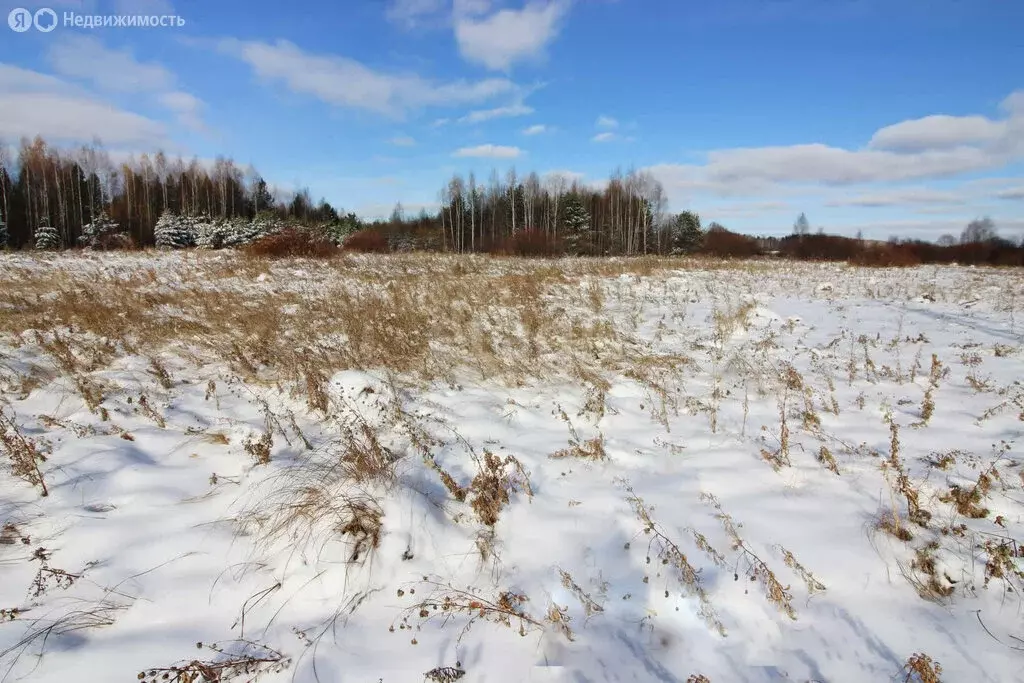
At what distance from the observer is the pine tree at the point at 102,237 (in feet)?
91.5

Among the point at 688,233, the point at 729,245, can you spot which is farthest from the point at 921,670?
the point at 688,233

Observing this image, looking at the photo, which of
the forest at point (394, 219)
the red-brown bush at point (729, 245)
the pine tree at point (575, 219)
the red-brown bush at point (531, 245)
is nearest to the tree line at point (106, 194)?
the forest at point (394, 219)

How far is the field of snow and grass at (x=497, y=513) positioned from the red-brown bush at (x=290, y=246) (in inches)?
443

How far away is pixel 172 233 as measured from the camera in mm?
31172

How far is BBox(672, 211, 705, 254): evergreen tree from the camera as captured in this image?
176ft

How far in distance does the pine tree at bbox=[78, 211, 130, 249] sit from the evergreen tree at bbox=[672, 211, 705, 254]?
49.3 m

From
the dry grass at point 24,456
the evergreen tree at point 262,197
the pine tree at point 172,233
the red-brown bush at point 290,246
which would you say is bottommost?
the dry grass at point 24,456

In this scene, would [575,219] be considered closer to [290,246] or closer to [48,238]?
[290,246]

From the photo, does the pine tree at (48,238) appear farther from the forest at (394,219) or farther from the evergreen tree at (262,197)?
the evergreen tree at (262,197)

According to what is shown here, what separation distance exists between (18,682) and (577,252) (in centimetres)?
4121

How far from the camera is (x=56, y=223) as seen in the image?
123 feet

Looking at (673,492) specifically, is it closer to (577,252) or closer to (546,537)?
(546,537)

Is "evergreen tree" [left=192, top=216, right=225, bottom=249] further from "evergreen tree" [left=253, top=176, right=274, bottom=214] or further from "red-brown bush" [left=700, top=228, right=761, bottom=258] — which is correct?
"red-brown bush" [left=700, top=228, right=761, bottom=258]

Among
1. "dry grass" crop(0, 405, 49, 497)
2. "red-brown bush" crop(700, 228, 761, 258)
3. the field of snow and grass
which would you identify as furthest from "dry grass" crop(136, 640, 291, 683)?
"red-brown bush" crop(700, 228, 761, 258)
